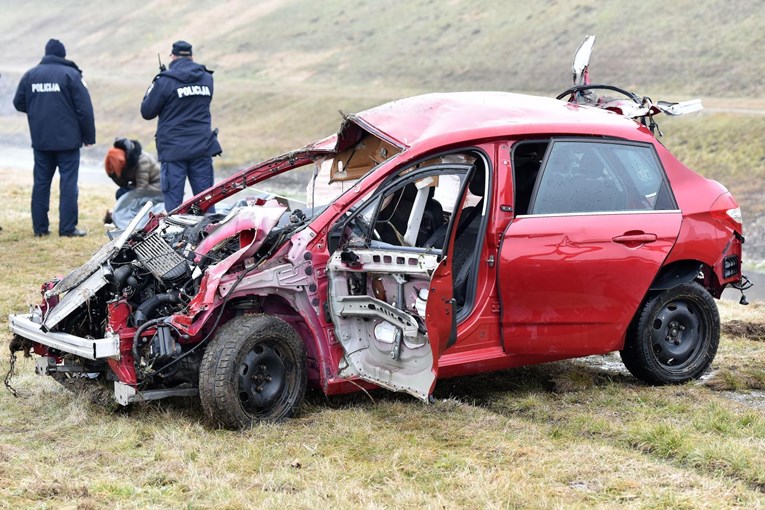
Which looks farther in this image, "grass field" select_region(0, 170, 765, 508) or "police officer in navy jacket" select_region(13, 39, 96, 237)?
"police officer in navy jacket" select_region(13, 39, 96, 237)

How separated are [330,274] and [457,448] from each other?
116 cm

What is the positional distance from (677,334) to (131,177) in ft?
24.2

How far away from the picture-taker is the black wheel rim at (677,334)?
682 centimetres

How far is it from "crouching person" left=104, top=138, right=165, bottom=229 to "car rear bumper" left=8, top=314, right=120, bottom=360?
226 inches

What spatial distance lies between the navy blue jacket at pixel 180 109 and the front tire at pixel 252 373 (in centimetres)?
568

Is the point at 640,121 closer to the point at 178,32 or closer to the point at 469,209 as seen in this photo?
the point at 469,209

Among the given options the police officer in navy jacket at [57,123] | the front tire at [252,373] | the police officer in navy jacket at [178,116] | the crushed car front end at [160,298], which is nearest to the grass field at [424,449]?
the front tire at [252,373]

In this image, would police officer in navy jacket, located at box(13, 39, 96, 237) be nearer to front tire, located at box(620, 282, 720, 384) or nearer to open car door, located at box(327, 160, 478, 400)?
open car door, located at box(327, 160, 478, 400)

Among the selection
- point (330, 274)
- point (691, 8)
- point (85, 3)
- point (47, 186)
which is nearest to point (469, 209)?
point (330, 274)

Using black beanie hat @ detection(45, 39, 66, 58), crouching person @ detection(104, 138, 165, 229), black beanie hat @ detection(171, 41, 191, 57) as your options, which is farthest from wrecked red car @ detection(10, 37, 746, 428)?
black beanie hat @ detection(45, 39, 66, 58)

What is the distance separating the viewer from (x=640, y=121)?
296 inches

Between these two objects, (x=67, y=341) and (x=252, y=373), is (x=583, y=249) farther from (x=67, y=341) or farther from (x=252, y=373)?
(x=67, y=341)

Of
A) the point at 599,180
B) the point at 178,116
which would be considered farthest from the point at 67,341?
the point at 178,116

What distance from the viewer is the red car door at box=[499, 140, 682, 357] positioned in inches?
245
